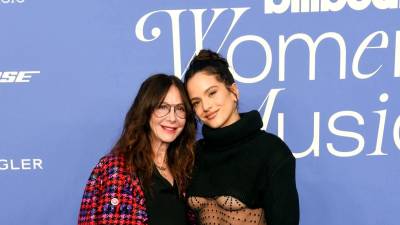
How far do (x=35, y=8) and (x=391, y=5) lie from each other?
1255mm

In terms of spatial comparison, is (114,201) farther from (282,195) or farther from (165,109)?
(282,195)

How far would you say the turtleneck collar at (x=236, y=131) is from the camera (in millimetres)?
1032

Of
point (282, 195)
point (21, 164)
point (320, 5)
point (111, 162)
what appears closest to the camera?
point (282, 195)

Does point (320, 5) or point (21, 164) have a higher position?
point (320, 5)

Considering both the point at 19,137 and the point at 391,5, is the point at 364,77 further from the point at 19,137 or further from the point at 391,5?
the point at 19,137

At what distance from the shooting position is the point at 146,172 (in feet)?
3.59

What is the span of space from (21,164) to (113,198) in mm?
708

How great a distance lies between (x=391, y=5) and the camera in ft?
4.75

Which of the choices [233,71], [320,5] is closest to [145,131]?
[233,71]

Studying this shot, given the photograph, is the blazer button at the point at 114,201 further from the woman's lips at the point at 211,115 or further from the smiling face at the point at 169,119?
the woman's lips at the point at 211,115

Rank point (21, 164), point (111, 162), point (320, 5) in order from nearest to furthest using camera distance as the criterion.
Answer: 1. point (111, 162)
2. point (320, 5)
3. point (21, 164)

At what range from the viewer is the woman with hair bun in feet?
3.19

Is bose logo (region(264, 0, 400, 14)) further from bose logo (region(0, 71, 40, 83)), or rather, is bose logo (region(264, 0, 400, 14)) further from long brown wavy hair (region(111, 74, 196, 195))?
bose logo (region(0, 71, 40, 83))

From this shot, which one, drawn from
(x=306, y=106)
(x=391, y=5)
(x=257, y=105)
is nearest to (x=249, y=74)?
(x=257, y=105)
